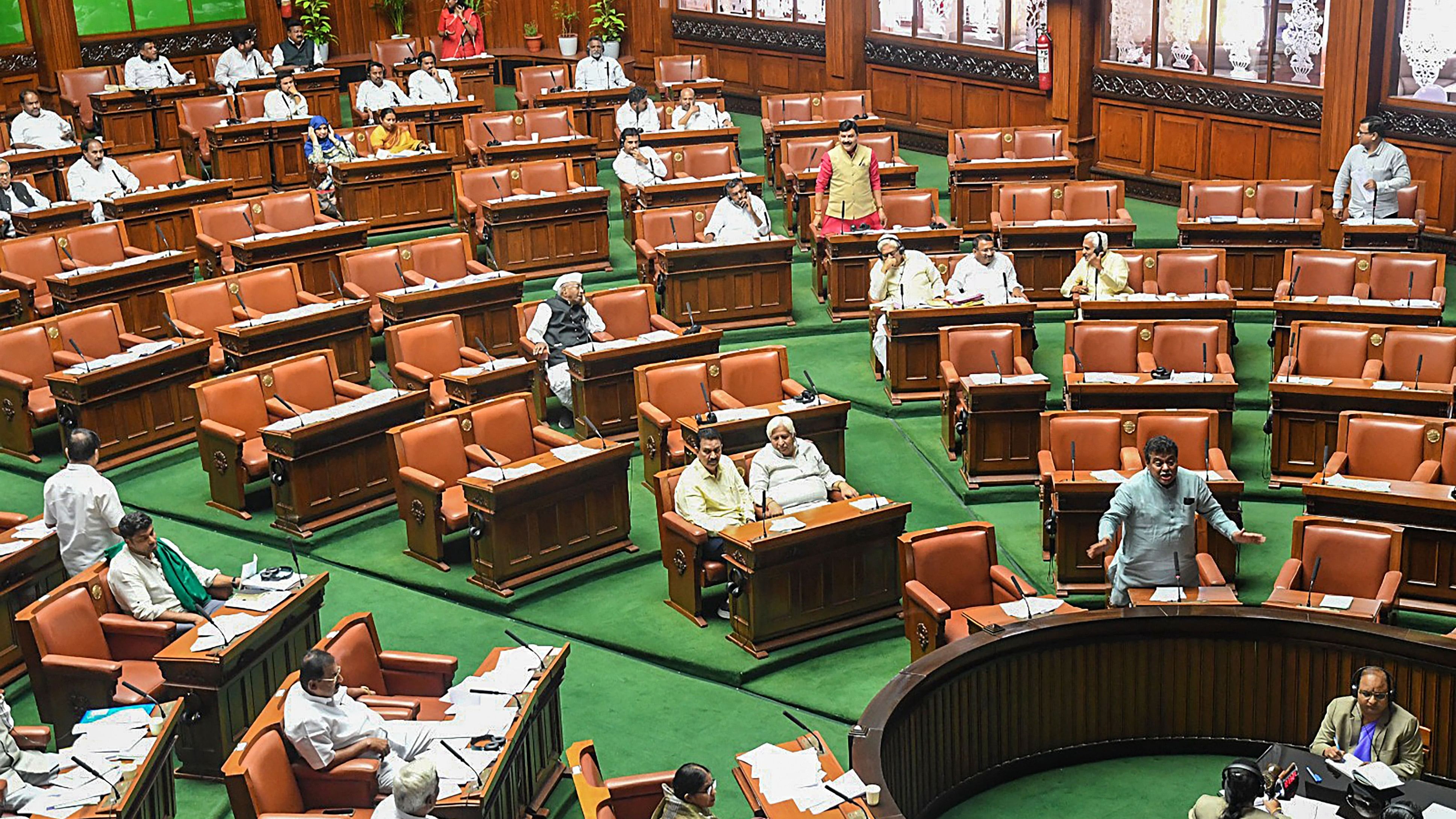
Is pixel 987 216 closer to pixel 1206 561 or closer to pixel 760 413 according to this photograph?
pixel 760 413

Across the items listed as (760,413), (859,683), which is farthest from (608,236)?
(859,683)

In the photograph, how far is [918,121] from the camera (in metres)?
16.7

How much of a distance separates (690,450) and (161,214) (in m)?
6.17

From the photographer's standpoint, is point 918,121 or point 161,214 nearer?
point 161,214

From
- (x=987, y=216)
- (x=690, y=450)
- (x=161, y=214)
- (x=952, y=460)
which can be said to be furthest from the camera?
(x=987, y=216)

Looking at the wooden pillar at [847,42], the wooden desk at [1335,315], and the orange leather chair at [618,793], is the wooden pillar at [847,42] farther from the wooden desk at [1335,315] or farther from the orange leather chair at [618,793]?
the orange leather chair at [618,793]

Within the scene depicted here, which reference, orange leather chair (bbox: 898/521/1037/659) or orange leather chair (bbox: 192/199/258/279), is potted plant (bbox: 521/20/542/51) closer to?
orange leather chair (bbox: 192/199/258/279)

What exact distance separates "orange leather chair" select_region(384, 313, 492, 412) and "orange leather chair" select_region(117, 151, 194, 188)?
4047 mm

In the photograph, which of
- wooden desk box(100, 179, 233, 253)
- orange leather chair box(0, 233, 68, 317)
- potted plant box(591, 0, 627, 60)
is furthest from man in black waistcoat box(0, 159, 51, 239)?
potted plant box(591, 0, 627, 60)

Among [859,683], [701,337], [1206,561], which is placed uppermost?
[701,337]

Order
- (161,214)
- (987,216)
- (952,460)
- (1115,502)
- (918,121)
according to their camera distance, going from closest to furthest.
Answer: (1115,502) → (952,460) → (161,214) → (987,216) → (918,121)

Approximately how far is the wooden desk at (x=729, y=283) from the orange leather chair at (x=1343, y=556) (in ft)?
17.2

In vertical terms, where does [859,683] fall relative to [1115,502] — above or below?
below

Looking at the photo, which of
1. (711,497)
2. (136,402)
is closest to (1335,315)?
(711,497)
